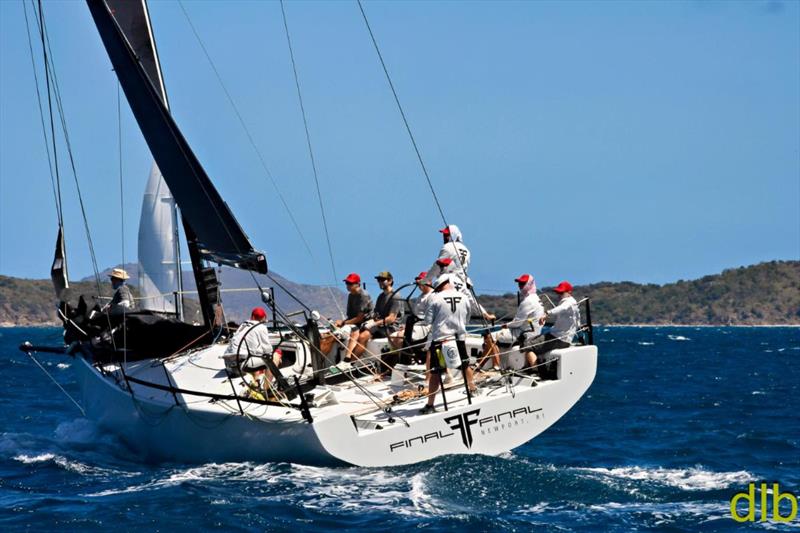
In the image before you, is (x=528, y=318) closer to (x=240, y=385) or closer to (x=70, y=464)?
(x=240, y=385)

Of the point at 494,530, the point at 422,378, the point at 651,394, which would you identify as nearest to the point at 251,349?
the point at 422,378

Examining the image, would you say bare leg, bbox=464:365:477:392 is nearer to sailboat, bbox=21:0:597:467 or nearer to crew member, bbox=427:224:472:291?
sailboat, bbox=21:0:597:467

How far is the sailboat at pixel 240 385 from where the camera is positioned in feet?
39.7

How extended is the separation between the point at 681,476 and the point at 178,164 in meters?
6.68

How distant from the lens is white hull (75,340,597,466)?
1191 cm

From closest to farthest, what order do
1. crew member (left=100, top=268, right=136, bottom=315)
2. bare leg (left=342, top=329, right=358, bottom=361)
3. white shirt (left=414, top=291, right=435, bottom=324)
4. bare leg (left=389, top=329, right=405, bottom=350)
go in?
white shirt (left=414, top=291, right=435, bottom=324)
bare leg (left=342, top=329, right=358, bottom=361)
bare leg (left=389, top=329, right=405, bottom=350)
crew member (left=100, top=268, right=136, bottom=315)

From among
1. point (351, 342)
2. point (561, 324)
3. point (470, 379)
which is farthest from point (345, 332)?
point (561, 324)

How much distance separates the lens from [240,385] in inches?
524

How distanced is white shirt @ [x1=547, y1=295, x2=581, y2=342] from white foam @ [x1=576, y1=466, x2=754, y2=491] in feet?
5.18

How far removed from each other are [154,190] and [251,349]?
1178 cm

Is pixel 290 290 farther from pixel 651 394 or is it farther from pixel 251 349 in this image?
pixel 651 394

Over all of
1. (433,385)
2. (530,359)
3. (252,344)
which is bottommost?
(433,385)

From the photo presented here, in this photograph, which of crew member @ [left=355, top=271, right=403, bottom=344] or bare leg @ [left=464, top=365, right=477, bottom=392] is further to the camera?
crew member @ [left=355, top=271, right=403, bottom=344]

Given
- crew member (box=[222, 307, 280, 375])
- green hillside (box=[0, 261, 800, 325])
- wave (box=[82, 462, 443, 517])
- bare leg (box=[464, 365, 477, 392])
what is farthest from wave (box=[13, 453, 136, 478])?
green hillside (box=[0, 261, 800, 325])
